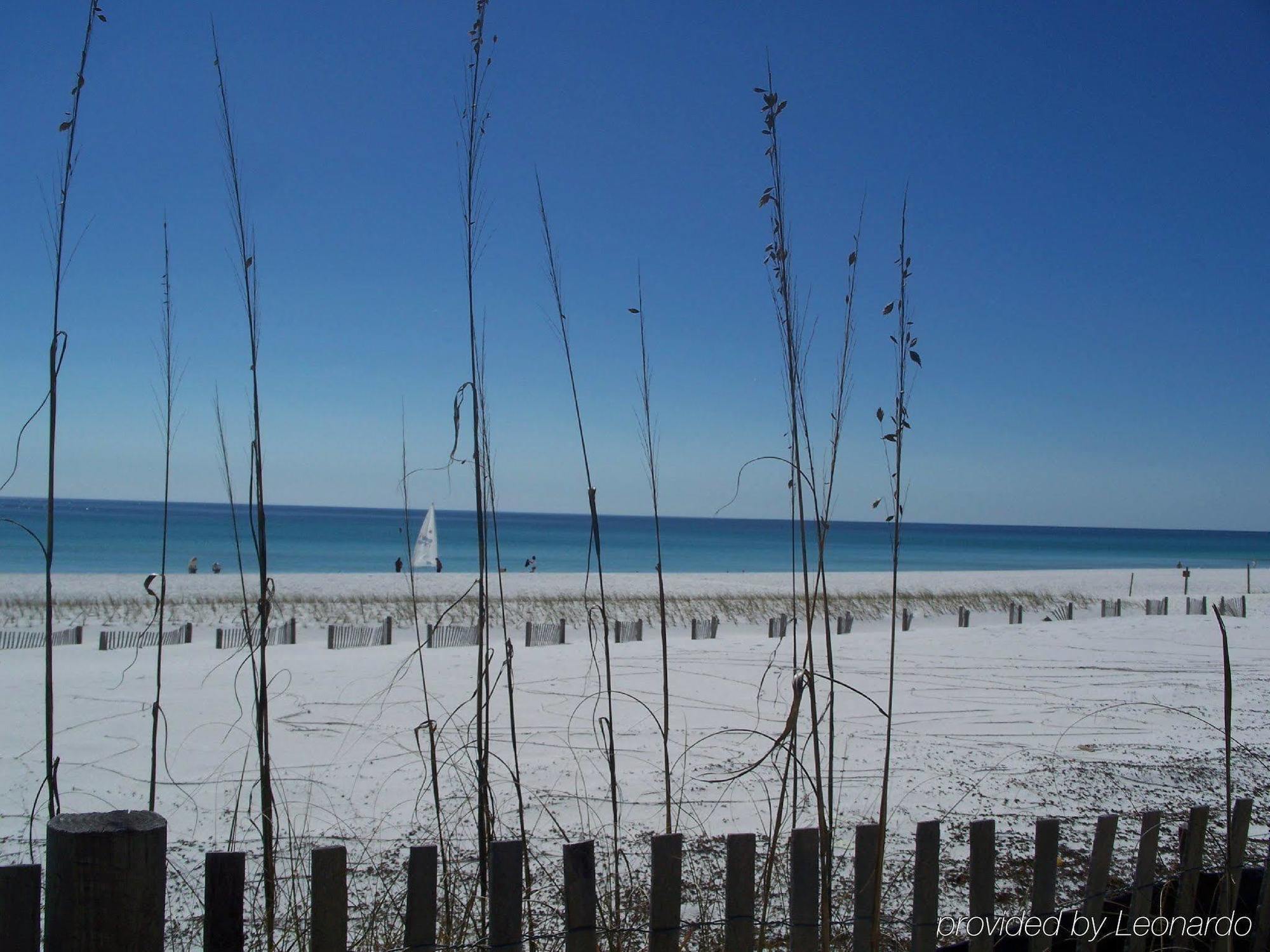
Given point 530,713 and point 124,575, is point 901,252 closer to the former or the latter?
point 530,713

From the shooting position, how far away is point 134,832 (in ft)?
4.37

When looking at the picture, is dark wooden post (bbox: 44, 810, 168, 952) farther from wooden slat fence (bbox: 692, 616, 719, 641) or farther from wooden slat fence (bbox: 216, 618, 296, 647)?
wooden slat fence (bbox: 216, 618, 296, 647)

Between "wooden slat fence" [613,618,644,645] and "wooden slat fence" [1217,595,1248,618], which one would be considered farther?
"wooden slat fence" [1217,595,1248,618]

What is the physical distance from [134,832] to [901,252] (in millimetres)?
1786

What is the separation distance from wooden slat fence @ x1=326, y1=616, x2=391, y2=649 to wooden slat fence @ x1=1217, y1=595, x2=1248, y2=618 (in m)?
16.9

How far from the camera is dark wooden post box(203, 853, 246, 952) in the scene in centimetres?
153

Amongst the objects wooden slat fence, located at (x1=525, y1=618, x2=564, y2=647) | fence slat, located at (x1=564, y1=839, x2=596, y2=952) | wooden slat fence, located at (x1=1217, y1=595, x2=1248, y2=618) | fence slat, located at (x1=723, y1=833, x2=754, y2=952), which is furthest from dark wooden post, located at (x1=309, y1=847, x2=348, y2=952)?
wooden slat fence, located at (x1=1217, y1=595, x2=1248, y2=618)

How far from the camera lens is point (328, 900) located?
1.62 metres

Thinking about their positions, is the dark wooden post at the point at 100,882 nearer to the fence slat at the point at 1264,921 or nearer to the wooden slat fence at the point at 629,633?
the fence slat at the point at 1264,921

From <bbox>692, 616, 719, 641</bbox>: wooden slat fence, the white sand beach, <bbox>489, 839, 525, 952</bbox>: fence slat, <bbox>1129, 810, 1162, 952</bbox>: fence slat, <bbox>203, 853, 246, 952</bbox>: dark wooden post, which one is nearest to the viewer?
<bbox>203, 853, 246, 952</bbox>: dark wooden post

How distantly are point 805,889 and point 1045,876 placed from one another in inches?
26.6

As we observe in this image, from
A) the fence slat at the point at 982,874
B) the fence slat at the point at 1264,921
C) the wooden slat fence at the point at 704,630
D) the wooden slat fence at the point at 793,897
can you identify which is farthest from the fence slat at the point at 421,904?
the wooden slat fence at the point at 704,630

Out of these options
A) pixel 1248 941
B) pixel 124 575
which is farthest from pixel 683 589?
pixel 1248 941

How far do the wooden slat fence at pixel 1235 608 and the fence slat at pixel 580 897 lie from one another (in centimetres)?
2114
